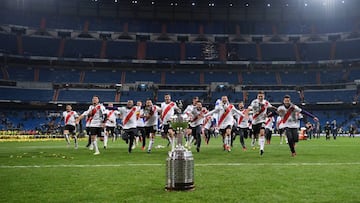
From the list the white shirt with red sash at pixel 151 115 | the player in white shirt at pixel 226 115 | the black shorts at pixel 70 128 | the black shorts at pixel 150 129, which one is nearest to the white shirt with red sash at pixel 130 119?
the white shirt with red sash at pixel 151 115

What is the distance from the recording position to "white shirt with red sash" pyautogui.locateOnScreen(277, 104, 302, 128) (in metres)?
15.7

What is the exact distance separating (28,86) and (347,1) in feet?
197

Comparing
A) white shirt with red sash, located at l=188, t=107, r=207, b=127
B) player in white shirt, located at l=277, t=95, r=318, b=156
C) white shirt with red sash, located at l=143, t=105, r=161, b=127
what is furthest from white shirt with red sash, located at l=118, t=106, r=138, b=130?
player in white shirt, located at l=277, t=95, r=318, b=156

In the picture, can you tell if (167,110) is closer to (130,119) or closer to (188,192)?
(130,119)

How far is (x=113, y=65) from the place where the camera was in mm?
69250

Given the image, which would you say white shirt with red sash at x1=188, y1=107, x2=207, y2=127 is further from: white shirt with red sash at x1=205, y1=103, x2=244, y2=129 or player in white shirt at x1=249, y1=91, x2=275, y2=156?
player in white shirt at x1=249, y1=91, x2=275, y2=156

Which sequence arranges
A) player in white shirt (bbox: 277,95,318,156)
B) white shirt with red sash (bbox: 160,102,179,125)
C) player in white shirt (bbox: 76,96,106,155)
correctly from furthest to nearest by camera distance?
white shirt with red sash (bbox: 160,102,179,125) < player in white shirt (bbox: 76,96,106,155) < player in white shirt (bbox: 277,95,318,156)

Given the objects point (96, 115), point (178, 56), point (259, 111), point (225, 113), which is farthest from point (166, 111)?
point (178, 56)

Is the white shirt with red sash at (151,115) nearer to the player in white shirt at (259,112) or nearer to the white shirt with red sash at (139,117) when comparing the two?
the white shirt with red sash at (139,117)

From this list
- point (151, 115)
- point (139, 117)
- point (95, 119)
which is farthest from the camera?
point (139, 117)

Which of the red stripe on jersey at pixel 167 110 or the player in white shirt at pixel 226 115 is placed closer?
the player in white shirt at pixel 226 115

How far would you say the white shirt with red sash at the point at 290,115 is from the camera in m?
15.7

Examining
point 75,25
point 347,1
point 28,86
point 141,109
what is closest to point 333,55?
point 347,1

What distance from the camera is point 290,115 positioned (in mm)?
15789
